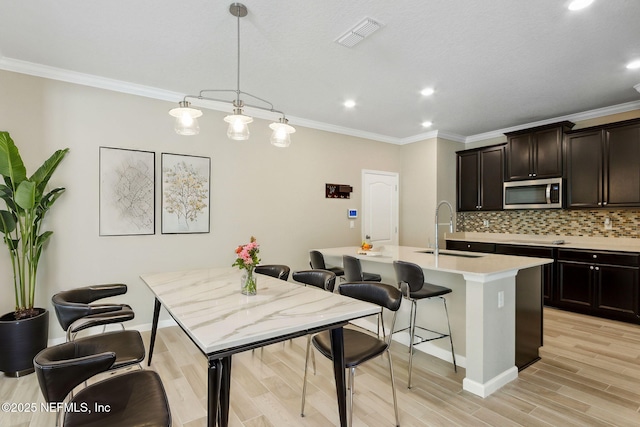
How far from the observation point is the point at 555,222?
495 centimetres

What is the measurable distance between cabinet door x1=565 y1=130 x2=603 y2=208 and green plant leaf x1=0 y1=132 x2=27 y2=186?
6270mm

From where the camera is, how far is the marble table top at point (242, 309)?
1.41 metres

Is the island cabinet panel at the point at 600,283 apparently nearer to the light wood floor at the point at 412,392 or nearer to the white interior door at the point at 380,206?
the light wood floor at the point at 412,392

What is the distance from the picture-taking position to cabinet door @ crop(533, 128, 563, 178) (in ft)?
15.0

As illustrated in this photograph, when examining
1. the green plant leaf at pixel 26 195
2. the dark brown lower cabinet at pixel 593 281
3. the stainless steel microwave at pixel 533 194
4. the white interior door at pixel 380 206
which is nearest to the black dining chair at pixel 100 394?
the green plant leaf at pixel 26 195

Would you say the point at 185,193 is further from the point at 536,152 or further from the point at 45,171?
the point at 536,152

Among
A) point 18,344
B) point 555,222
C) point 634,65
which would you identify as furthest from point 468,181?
point 18,344

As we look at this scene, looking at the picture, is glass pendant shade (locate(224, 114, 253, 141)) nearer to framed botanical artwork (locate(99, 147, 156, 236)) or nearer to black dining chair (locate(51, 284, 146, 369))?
black dining chair (locate(51, 284, 146, 369))

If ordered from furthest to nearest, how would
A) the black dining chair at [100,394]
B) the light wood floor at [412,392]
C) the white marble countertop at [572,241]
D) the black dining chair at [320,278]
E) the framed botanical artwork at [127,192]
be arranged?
the white marble countertop at [572,241] → the framed botanical artwork at [127,192] → the black dining chair at [320,278] → the light wood floor at [412,392] → the black dining chair at [100,394]

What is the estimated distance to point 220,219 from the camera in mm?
4152

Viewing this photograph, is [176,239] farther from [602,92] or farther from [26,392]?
[602,92]

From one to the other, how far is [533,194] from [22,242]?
6120 millimetres

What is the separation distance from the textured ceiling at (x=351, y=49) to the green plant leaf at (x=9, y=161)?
2.77ft

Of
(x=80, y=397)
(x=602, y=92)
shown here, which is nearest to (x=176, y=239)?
(x=80, y=397)
